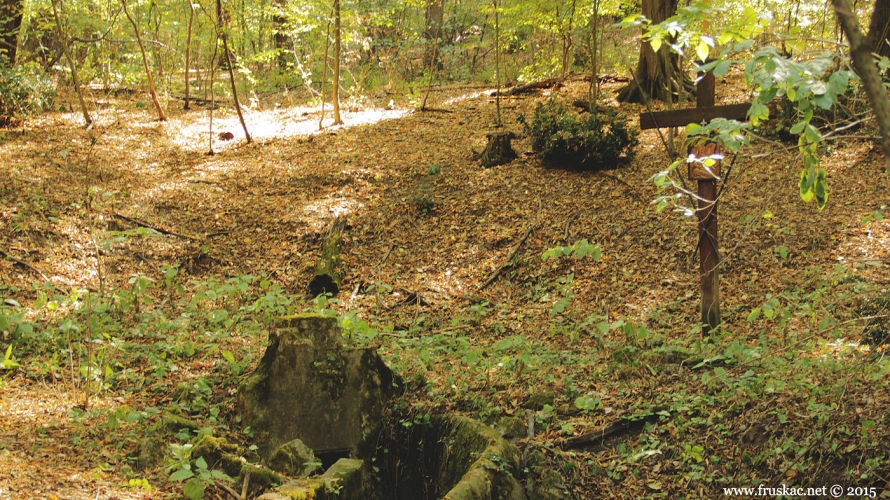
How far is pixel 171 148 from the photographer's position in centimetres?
1343

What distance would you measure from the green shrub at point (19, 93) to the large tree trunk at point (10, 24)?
19.9 inches

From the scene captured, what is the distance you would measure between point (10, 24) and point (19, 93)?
2564mm

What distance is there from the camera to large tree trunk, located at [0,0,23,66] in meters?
13.0

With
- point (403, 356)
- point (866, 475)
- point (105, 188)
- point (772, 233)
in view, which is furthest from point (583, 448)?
point (105, 188)

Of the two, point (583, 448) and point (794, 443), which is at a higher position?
Result: point (794, 443)

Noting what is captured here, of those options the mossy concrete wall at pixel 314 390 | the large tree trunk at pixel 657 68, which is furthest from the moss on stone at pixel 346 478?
the large tree trunk at pixel 657 68

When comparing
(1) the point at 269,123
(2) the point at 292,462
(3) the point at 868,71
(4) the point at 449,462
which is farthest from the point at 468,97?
(3) the point at 868,71

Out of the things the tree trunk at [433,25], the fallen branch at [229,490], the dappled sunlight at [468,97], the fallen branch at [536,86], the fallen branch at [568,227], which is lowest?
the fallen branch at [229,490]

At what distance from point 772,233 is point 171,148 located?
1180 centimetres

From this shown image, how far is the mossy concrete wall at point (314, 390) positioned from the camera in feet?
17.3

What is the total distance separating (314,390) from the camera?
548 cm

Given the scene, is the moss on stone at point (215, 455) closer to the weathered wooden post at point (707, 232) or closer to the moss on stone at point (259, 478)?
the moss on stone at point (259, 478)

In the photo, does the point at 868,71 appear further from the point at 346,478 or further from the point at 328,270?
the point at 328,270

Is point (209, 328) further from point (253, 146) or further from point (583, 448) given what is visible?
point (253, 146)
